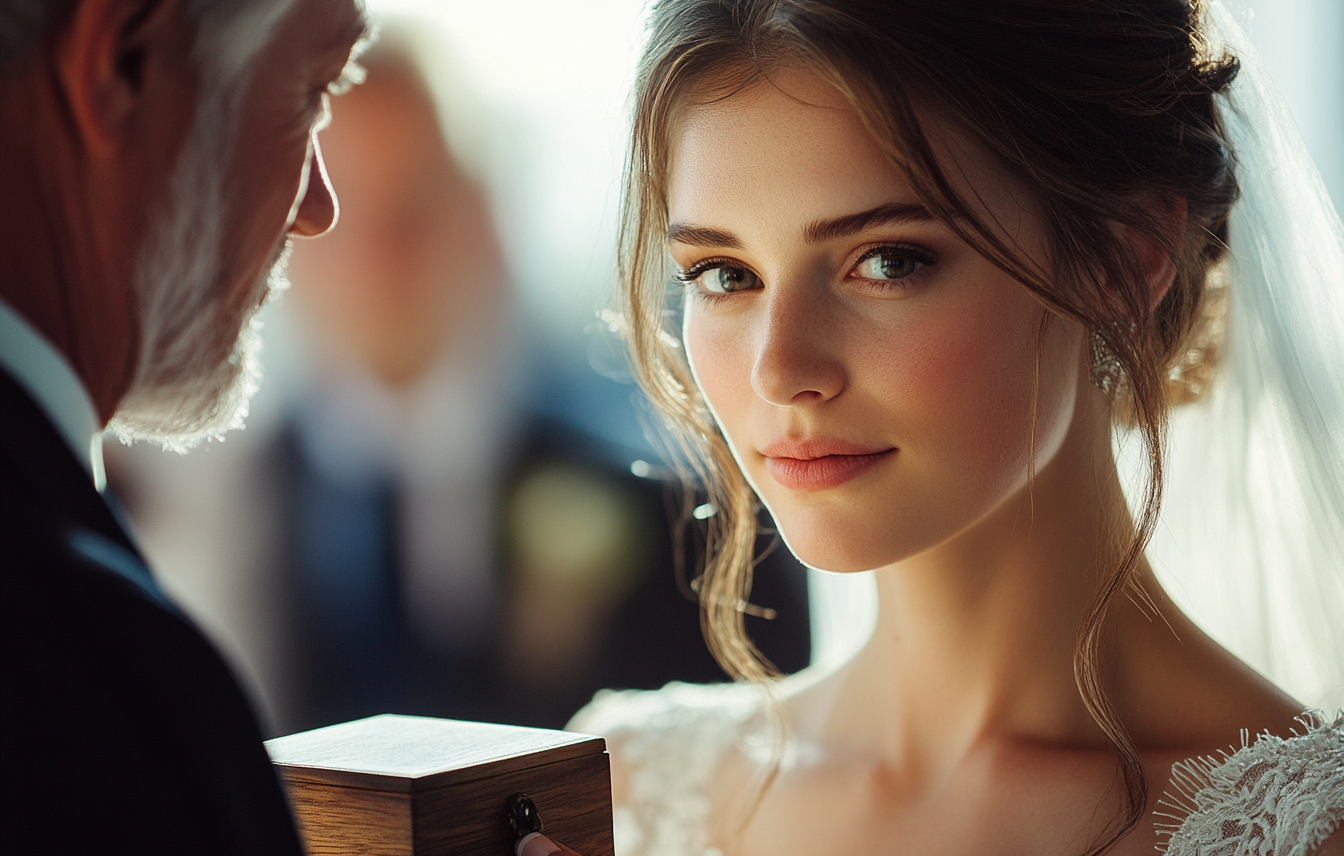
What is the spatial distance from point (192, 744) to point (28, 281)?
33 cm

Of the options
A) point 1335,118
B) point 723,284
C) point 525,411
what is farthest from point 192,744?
point 1335,118

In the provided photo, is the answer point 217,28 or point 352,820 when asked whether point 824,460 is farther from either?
point 217,28

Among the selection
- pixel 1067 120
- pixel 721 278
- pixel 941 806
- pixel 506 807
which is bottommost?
pixel 941 806

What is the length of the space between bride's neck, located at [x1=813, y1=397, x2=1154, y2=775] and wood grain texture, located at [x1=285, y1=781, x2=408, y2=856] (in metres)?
0.77

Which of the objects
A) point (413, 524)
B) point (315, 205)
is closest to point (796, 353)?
point (315, 205)

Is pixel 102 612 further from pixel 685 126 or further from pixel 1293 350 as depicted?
pixel 1293 350

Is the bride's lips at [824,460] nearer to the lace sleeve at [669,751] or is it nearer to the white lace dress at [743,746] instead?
the white lace dress at [743,746]

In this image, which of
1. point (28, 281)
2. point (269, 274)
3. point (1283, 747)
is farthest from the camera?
point (1283, 747)

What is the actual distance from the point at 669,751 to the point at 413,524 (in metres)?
0.99

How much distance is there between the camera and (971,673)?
4.78 ft

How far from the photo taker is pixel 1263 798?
1188 millimetres

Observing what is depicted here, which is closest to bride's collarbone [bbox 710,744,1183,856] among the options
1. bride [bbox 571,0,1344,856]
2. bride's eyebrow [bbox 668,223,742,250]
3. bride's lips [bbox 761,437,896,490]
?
bride [bbox 571,0,1344,856]

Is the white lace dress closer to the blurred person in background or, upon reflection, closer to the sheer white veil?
the sheer white veil

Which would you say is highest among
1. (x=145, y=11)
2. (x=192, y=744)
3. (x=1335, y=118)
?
(x=1335, y=118)
